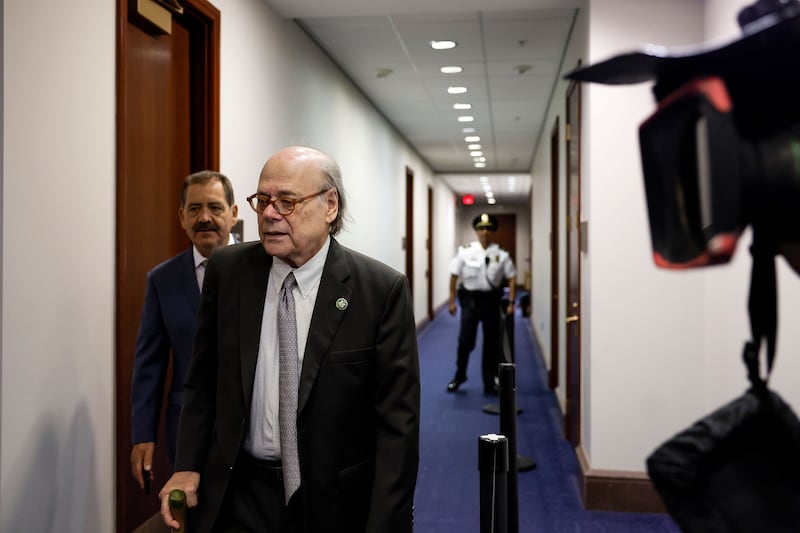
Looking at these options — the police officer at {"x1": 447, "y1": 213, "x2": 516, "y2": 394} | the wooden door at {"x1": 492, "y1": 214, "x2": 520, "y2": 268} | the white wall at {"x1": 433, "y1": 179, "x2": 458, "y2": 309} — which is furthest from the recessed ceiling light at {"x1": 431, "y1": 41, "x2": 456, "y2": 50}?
the wooden door at {"x1": 492, "y1": 214, "x2": 520, "y2": 268}

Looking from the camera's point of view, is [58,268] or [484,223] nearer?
[58,268]

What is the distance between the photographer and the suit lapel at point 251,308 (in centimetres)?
168

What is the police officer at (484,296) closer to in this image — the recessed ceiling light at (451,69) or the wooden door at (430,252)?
the recessed ceiling light at (451,69)

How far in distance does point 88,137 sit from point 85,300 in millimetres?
537

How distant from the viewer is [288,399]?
1.67 metres

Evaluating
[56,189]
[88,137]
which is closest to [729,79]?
[56,189]

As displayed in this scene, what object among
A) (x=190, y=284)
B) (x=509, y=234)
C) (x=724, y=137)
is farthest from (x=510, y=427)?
(x=509, y=234)

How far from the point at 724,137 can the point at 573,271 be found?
419cm

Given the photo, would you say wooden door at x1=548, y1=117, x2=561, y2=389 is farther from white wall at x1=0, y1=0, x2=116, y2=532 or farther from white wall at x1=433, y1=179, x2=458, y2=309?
white wall at x1=433, y1=179, x2=458, y2=309

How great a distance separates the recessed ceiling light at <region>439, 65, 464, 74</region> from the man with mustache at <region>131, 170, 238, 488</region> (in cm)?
401

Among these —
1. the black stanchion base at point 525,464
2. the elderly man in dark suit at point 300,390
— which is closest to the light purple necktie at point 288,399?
the elderly man in dark suit at point 300,390

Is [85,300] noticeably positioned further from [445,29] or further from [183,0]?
[445,29]

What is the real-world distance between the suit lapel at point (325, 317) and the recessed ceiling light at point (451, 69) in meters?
4.46

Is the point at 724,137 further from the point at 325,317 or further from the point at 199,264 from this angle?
the point at 199,264
